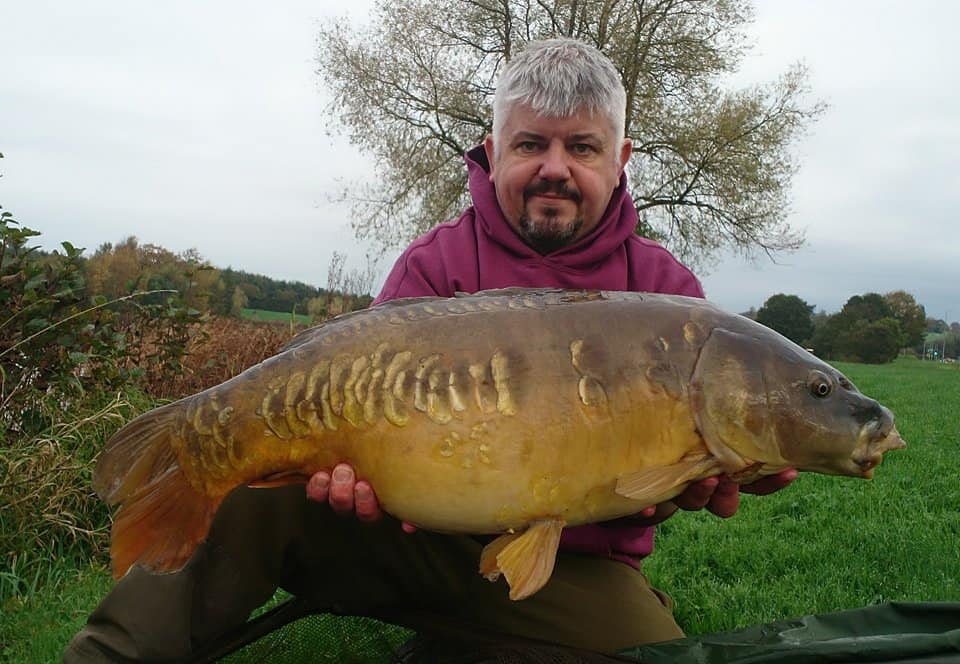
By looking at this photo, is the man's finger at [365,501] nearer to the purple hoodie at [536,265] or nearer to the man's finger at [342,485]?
the man's finger at [342,485]

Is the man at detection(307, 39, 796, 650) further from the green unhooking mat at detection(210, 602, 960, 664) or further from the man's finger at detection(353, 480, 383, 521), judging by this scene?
the man's finger at detection(353, 480, 383, 521)

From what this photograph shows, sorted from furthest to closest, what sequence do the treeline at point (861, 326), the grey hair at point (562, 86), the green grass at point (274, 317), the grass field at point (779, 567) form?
the treeline at point (861, 326), the green grass at point (274, 317), the grass field at point (779, 567), the grey hair at point (562, 86)

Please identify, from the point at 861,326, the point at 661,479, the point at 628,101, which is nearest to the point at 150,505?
the point at 661,479

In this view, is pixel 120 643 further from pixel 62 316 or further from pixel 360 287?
pixel 360 287

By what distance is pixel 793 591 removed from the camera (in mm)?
2645

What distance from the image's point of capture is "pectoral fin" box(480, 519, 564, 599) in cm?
133

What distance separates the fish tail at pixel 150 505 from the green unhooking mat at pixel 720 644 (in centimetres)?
44

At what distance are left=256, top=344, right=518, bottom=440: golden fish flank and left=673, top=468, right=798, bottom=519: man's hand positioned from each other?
419 millimetres

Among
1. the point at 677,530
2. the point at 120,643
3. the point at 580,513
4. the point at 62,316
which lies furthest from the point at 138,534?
the point at 677,530

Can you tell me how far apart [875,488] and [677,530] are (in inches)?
57.3

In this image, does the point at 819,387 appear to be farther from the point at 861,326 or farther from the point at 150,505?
the point at 861,326

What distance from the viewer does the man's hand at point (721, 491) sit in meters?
1.50

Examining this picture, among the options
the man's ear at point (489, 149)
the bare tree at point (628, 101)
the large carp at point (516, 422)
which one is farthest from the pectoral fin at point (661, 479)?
the bare tree at point (628, 101)

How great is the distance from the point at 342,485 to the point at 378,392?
0.18m
